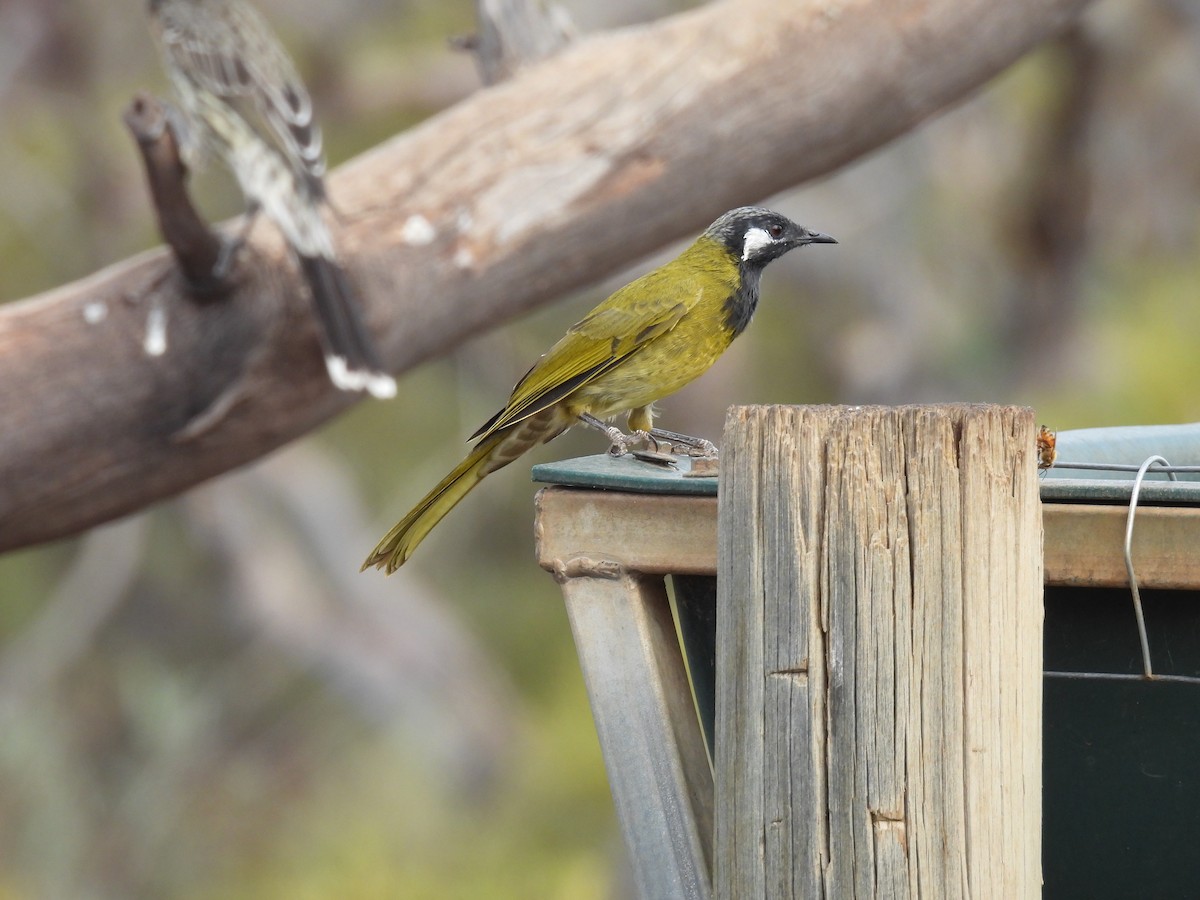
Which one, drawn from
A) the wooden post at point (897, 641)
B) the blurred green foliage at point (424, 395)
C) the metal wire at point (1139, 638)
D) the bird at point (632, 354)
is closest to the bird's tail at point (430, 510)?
the bird at point (632, 354)

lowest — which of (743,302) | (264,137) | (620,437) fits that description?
(620,437)

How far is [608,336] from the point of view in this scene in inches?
122

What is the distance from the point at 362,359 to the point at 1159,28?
547cm

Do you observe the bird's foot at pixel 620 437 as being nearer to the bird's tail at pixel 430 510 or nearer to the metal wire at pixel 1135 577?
the bird's tail at pixel 430 510

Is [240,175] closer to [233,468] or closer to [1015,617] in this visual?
[233,468]

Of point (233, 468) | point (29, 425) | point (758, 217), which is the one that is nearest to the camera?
point (758, 217)

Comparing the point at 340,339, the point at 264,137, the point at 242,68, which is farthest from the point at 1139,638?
the point at 242,68

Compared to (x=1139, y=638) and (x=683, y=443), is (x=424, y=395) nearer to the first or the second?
(x=683, y=443)

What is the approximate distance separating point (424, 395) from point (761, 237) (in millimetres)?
8442

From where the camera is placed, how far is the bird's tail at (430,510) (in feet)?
8.59

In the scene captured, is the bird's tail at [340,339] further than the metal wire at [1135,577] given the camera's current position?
Yes

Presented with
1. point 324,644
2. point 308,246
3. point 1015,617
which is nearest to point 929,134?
point 324,644

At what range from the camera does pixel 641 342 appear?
10.3 ft

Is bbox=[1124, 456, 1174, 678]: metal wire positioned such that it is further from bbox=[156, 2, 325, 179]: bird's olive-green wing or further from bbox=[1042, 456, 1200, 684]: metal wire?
bbox=[156, 2, 325, 179]: bird's olive-green wing
